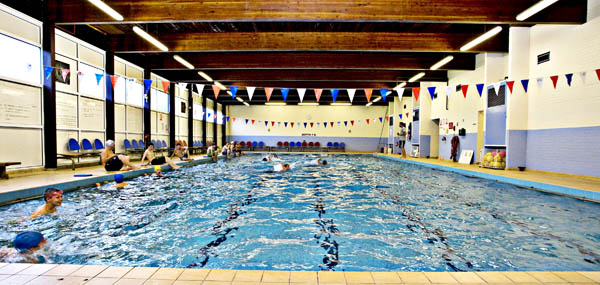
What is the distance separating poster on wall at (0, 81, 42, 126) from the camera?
543 cm

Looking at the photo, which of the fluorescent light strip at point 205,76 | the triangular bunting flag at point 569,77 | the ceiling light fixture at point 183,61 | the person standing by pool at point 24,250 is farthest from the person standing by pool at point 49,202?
the triangular bunting flag at point 569,77

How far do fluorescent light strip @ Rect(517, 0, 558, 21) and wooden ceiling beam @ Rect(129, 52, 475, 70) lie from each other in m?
3.48

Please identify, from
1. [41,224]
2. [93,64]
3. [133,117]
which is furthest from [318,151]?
[41,224]

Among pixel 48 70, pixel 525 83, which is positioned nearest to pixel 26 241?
pixel 48 70

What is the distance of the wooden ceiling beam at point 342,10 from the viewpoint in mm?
5602

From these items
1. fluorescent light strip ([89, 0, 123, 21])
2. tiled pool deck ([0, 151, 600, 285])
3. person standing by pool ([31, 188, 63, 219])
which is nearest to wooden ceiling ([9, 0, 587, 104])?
fluorescent light strip ([89, 0, 123, 21])

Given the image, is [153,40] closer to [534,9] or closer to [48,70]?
[48,70]

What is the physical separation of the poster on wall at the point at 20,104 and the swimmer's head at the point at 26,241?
4550 mm

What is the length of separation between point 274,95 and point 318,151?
5.25 metres

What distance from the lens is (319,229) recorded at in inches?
128

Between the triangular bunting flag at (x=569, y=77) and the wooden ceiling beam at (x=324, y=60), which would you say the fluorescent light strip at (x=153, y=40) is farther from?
the triangular bunting flag at (x=569, y=77)

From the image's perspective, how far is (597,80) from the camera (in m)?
5.48

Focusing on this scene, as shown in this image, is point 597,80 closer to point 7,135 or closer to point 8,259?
point 8,259

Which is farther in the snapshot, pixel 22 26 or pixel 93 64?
pixel 93 64
